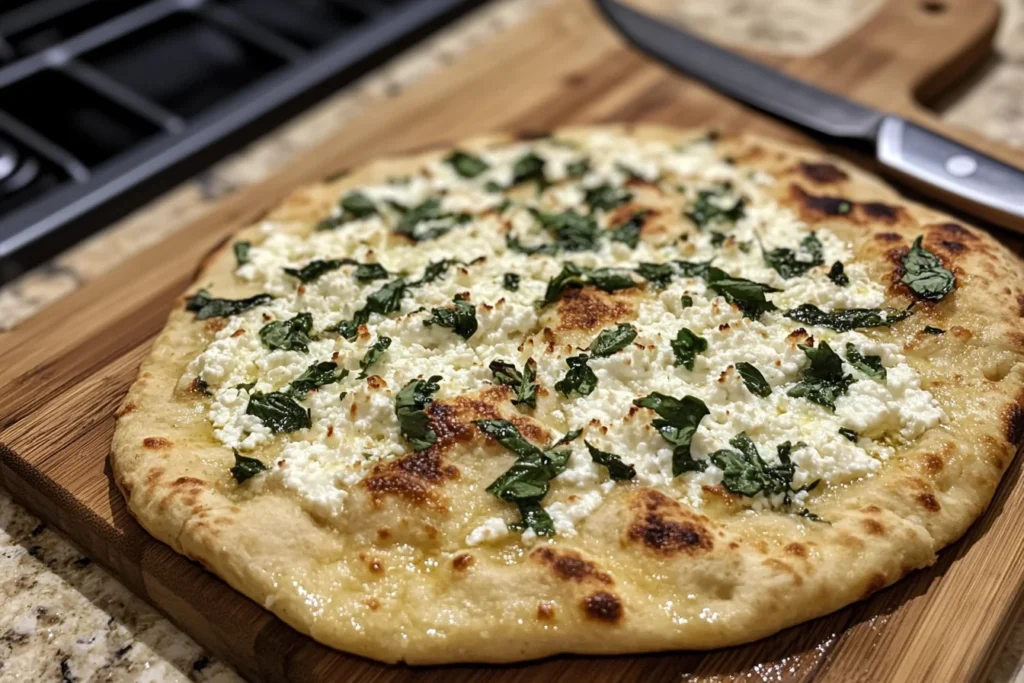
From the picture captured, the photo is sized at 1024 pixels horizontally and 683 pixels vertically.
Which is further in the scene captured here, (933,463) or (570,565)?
(933,463)

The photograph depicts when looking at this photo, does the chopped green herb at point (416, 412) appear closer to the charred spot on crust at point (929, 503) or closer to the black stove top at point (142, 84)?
the charred spot on crust at point (929, 503)

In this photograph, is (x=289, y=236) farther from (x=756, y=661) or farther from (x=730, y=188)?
(x=756, y=661)

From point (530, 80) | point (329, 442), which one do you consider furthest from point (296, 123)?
point (329, 442)

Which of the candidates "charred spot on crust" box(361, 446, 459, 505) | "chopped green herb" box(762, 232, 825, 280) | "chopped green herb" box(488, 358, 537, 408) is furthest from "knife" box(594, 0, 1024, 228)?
"charred spot on crust" box(361, 446, 459, 505)

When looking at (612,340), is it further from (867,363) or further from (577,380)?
(867,363)

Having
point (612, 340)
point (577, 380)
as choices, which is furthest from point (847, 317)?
point (577, 380)

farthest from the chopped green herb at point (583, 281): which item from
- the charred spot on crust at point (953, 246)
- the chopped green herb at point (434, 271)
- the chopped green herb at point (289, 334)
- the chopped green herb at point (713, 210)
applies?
the charred spot on crust at point (953, 246)
